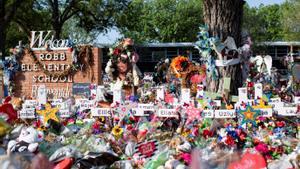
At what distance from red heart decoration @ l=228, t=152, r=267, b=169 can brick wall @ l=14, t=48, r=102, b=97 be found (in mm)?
11735

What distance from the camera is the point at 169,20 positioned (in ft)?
171

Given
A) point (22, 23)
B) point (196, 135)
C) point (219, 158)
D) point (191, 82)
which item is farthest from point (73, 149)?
point (22, 23)

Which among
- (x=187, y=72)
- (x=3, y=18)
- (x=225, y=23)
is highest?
(x=3, y=18)

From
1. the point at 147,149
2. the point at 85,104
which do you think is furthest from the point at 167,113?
the point at 147,149

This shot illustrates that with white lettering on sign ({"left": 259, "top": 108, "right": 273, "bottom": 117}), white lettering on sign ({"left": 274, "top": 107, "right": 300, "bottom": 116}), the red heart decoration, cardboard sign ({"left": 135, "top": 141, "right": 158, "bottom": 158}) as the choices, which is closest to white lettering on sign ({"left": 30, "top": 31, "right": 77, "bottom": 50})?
white lettering on sign ({"left": 274, "top": 107, "right": 300, "bottom": 116})

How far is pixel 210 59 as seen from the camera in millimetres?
9562

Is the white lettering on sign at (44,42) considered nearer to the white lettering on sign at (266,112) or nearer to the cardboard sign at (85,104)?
the cardboard sign at (85,104)

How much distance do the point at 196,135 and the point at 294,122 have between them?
201 centimetres

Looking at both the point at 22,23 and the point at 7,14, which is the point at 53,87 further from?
the point at 22,23

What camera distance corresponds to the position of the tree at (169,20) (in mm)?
50844

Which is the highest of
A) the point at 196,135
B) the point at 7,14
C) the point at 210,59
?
the point at 7,14

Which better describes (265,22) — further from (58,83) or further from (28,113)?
(28,113)

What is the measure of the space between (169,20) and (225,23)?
43.0 meters

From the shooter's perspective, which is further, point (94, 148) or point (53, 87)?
point (53, 87)
